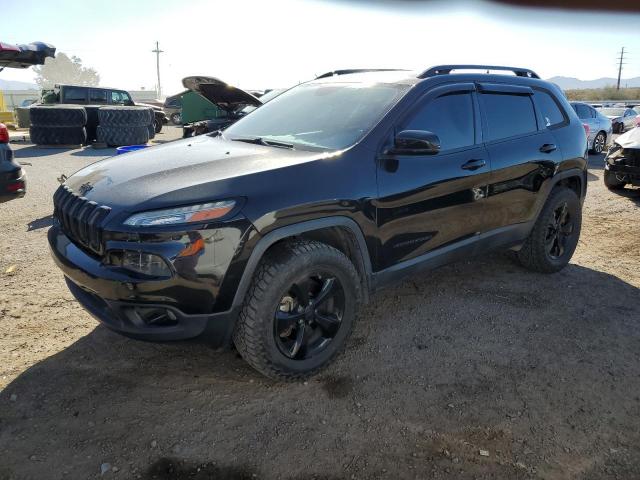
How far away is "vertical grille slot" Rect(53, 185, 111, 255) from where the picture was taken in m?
2.48

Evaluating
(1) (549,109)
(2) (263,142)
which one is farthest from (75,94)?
(1) (549,109)

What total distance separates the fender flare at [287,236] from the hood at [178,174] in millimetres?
279

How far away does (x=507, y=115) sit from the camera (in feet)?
13.2

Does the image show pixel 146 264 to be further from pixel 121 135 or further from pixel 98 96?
pixel 98 96

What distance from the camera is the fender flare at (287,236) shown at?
254 centimetres

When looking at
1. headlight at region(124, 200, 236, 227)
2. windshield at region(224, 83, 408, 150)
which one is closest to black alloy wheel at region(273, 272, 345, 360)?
headlight at region(124, 200, 236, 227)

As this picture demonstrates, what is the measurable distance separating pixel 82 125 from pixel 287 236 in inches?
508

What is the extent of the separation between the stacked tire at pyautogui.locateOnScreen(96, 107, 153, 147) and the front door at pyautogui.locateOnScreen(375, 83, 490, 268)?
11.7m

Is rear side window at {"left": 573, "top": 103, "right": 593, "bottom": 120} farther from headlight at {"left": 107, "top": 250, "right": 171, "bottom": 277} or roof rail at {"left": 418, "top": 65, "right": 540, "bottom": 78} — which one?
headlight at {"left": 107, "top": 250, "right": 171, "bottom": 277}

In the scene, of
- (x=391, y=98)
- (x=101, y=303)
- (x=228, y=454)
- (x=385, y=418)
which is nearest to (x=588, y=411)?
(x=385, y=418)

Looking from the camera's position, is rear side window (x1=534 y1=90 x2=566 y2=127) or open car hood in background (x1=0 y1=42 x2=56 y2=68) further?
open car hood in background (x1=0 y1=42 x2=56 y2=68)

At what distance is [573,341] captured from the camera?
346cm

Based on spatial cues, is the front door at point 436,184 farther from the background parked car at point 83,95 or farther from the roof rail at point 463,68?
the background parked car at point 83,95

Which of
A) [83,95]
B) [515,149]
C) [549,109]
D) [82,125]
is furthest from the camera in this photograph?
[83,95]
